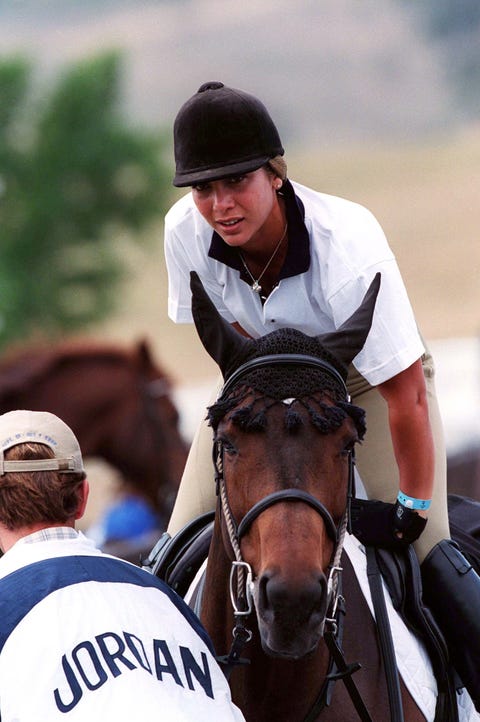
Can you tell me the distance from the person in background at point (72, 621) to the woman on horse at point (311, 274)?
2.81ft

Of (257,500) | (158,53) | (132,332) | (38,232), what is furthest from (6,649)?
(158,53)

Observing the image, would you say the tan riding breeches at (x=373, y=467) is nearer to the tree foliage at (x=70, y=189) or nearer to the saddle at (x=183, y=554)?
the saddle at (x=183, y=554)

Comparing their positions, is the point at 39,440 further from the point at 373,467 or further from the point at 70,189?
the point at 70,189

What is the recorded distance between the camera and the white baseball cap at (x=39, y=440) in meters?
2.88

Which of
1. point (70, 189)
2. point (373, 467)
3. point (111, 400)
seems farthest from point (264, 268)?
point (70, 189)

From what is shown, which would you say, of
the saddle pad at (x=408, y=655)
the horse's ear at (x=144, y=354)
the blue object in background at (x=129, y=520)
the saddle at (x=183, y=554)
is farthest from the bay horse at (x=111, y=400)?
the saddle pad at (x=408, y=655)

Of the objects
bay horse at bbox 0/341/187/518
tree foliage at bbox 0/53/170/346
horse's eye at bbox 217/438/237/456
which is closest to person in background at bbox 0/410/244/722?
horse's eye at bbox 217/438/237/456

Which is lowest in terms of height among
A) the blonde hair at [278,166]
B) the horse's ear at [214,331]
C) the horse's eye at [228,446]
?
the horse's eye at [228,446]

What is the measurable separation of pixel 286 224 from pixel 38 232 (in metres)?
16.4

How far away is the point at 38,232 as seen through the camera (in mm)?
19672

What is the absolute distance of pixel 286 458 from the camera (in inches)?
116

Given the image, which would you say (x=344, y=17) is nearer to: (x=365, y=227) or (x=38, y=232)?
(x=38, y=232)

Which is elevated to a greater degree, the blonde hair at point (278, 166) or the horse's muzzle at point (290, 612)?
the blonde hair at point (278, 166)

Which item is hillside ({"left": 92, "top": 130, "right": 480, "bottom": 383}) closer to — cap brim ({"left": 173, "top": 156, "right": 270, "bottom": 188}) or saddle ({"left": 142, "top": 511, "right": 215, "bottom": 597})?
saddle ({"left": 142, "top": 511, "right": 215, "bottom": 597})
